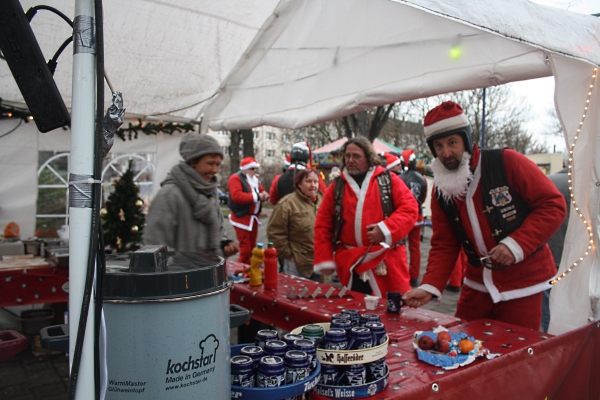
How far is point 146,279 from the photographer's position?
1032 millimetres

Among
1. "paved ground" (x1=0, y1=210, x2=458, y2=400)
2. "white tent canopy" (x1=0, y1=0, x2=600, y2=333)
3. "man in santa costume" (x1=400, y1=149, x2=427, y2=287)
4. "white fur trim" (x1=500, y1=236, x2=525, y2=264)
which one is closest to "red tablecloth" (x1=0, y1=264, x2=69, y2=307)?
"paved ground" (x1=0, y1=210, x2=458, y2=400)

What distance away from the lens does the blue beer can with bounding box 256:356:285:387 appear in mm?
1302

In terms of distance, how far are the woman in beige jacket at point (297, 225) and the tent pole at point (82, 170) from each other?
3795 mm

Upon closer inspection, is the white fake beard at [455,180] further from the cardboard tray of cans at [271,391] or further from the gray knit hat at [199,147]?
the cardboard tray of cans at [271,391]

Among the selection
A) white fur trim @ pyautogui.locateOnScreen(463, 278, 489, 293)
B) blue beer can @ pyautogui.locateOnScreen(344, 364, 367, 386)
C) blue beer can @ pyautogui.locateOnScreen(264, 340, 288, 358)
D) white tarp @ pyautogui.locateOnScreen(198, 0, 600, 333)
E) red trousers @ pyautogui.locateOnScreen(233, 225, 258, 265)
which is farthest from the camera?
red trousers @ pyautogui.locateOnScreen(233, 225, 258, 265)

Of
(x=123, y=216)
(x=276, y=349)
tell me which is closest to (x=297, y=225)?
(x=123, y=216)

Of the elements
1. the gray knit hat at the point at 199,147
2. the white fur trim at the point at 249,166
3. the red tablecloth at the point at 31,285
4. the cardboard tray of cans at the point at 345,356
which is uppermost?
the white fur trim at the point at 249,166

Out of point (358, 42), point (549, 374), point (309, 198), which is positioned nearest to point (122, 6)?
point (358, 42)

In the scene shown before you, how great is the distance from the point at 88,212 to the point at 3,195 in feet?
17.1

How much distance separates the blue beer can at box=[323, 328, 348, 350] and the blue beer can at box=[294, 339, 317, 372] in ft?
0.24

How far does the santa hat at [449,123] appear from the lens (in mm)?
2627

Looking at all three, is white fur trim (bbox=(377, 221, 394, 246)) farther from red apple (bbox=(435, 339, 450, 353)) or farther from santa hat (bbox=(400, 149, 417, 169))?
santa hat (bbox=(400, 149, 417, 169))

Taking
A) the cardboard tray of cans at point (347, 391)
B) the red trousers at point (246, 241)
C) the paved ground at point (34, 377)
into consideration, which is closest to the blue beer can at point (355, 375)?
the cardboard tray of cans at point (347, 391)

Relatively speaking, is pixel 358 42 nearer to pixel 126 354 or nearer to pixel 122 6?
pixel 122 6
